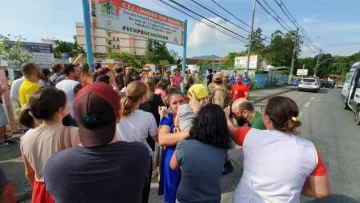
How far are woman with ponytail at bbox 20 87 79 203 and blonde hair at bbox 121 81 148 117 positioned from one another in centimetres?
57

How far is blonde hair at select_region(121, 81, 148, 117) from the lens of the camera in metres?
2.00

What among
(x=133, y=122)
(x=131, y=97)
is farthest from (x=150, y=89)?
(x=133, y=122)

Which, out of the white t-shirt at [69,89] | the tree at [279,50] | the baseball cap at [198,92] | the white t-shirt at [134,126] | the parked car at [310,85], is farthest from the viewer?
the tree at [279,50]

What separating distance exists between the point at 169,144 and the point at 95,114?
1.15 meters

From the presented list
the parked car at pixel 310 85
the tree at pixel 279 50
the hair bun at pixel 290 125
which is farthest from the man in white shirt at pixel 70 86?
the tree at pixel 279 50

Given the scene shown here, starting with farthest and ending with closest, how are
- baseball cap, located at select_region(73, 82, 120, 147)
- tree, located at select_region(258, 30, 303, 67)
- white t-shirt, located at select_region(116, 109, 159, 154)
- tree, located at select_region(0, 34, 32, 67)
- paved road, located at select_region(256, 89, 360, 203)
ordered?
tree, located at select_region(258, 30, 303, 67) → tree, located at select_region(0, 34, 32, 67) → paved road, located at select_region(256, 89, 360, 203) → white t-shirt, located at select_region(116, 109, 159, 154) → baseball cap, located at select_region(73, 82, 120, 147)

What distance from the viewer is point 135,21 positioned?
809cm

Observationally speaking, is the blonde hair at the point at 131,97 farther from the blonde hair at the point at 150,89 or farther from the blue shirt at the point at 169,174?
the blonde hair at the point at 150,89

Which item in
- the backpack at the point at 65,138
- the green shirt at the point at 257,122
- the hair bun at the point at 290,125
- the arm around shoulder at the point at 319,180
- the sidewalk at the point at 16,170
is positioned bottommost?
the sidewalk at the point at 16,170

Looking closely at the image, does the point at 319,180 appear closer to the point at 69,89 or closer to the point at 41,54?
the point at 69,89

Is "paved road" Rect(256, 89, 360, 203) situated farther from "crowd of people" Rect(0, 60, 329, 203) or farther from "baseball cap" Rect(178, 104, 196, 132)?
"baseball cap" Rect(178, 104, 196, 132)

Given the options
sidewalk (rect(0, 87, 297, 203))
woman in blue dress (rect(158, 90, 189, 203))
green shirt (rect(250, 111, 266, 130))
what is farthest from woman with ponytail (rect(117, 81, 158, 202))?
sidewalk (rect(0, 87, 297, 203))

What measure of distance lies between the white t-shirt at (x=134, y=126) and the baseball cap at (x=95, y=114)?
3.58 ft

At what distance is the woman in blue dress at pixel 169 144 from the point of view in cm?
195
